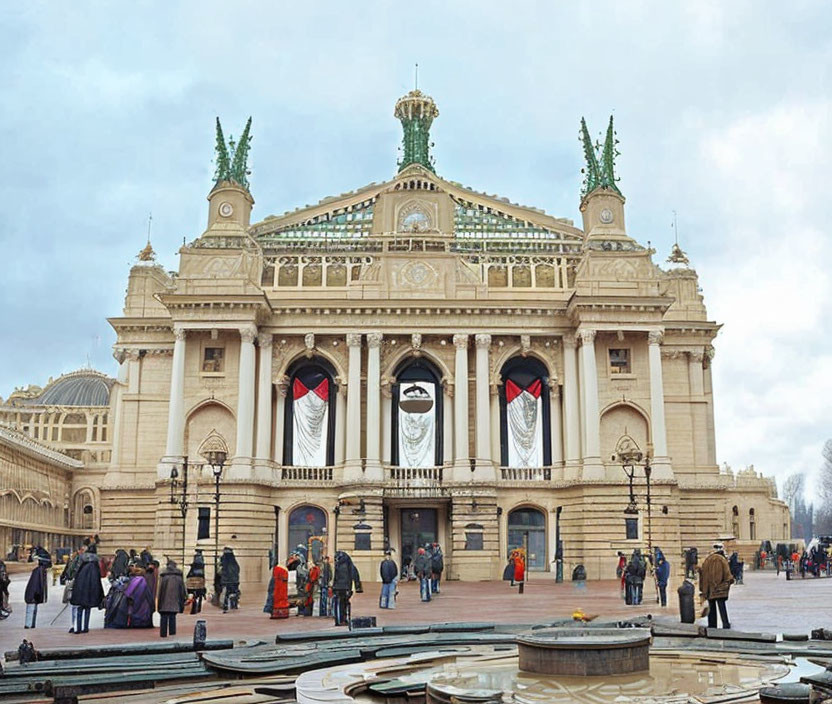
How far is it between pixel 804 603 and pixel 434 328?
2793 cm

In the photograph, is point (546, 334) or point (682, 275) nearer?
point (546, 334)

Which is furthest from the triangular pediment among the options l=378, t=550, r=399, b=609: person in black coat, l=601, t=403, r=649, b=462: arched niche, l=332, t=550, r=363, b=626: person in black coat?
l=332, t=550, r=363, b=626: person in black coat

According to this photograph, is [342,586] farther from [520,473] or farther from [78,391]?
[78,391]

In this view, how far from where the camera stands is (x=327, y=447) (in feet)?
180

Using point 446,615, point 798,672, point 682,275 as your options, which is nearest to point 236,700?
point 798,672

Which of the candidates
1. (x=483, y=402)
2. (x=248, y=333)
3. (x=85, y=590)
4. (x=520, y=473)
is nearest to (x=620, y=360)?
(x=483, y=402)

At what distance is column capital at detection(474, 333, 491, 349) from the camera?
177ft

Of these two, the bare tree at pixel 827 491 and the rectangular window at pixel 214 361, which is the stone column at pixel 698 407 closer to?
the rectangular window at pixel 214 361

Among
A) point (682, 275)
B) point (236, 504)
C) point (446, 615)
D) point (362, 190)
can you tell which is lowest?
point (446, 615)

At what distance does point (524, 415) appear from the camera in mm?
55156

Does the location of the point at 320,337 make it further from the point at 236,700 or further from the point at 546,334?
the point at 236,700

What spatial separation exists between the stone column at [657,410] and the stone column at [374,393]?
1490 cm

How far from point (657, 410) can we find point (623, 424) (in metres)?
2.14

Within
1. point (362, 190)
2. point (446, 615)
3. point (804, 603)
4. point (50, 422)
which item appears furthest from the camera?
point (50, 422)
